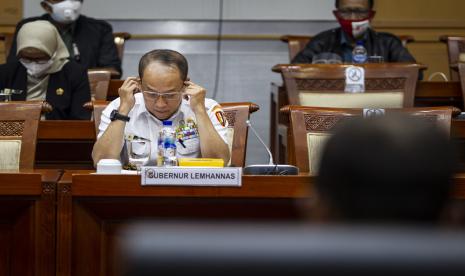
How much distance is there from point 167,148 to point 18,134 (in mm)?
680

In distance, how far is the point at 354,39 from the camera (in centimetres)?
621

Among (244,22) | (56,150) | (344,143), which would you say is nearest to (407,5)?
(244,22)

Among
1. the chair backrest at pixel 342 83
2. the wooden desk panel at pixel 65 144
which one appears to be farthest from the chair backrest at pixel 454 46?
the wooden desk panel at pixel 65 144

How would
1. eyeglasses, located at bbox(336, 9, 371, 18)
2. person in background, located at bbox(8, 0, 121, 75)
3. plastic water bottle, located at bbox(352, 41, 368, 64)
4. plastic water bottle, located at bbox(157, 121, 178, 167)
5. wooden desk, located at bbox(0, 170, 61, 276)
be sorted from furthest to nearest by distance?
person in background, located at bbox(8, 0, 121, 75), eyeglasses, located at bbox(336, 9, 371, 18), plastic water bottle, located at bbox(352, 41, 368, 64), plastic water bottle, located at bbox(157, 121, 178, 167), wooden desk, located at bbox(0, 170, 61, 276)

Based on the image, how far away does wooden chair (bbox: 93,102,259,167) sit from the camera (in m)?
3.98

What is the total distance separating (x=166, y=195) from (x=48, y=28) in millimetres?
2725

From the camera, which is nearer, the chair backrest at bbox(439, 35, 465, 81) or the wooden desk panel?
the wooden desk panel

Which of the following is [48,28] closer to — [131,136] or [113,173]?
[131,136]

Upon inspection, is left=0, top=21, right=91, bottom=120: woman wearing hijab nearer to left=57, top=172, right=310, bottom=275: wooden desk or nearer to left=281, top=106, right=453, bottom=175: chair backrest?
left=281, top=106, right=453, bottom=175: chair backrest

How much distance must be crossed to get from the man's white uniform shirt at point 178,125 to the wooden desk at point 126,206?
0.78 metres

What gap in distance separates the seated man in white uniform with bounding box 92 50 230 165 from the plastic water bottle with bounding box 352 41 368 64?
6.96 ft

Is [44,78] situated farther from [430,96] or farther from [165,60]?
[430,96]

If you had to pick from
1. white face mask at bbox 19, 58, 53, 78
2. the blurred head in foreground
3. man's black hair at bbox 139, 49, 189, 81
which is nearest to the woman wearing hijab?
white face mask at bbox 19, 58, 53, 78

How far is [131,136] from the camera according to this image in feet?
12.6
